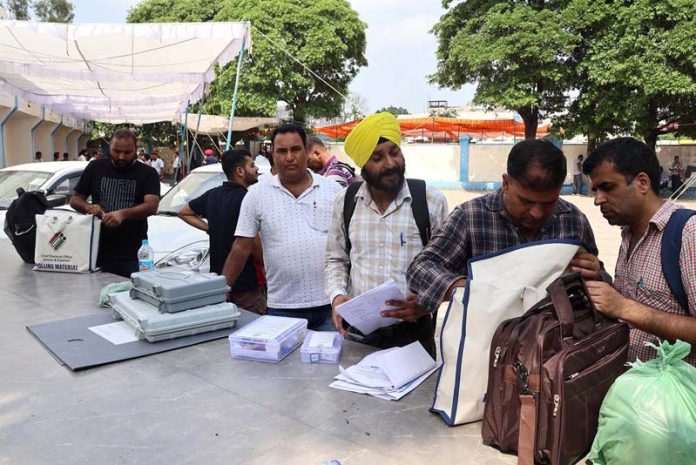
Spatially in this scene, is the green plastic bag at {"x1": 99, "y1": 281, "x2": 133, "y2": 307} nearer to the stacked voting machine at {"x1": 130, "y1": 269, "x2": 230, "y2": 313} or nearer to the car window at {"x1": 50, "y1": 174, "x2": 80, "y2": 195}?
the stacked voting machine at {"x1": 130, "y1": 269, "x2": 230, "y2": 313}

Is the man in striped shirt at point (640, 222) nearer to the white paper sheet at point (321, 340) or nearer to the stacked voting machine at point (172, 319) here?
the white paper sheet at point (321, 340)

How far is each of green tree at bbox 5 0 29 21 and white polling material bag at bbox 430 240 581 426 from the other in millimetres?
42393

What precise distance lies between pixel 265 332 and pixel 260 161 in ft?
15.8

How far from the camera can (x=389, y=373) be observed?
1822 millimetres

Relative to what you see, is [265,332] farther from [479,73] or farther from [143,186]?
[479,73]

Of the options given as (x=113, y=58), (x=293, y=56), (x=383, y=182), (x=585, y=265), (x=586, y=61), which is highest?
(x=293, y=56)

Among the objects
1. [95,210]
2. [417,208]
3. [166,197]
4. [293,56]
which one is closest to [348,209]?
[417,208]

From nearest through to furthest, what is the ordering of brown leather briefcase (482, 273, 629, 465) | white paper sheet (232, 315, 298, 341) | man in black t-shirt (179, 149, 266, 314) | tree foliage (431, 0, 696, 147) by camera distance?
brown leather briefcase (482, 273, 629, 465), white paper sheet (232, 315, 298, 341), man in black t-shirt (179, 149, 266, 314), tree foliage (431, 0, 696, 147)

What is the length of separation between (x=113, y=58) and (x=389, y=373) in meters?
8.07

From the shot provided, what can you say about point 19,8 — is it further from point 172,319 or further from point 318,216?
Result: point 172,319

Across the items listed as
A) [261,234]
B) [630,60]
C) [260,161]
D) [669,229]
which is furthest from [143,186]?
[630,60]

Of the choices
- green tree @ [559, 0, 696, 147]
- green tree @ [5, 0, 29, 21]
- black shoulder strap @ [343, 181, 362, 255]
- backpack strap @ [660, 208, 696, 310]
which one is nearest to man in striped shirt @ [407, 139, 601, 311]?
backpack strap @ [660, 208, 696, 310]

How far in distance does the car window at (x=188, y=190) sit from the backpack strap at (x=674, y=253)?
475 centimetres

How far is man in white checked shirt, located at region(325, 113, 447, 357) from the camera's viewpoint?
2.30 m
